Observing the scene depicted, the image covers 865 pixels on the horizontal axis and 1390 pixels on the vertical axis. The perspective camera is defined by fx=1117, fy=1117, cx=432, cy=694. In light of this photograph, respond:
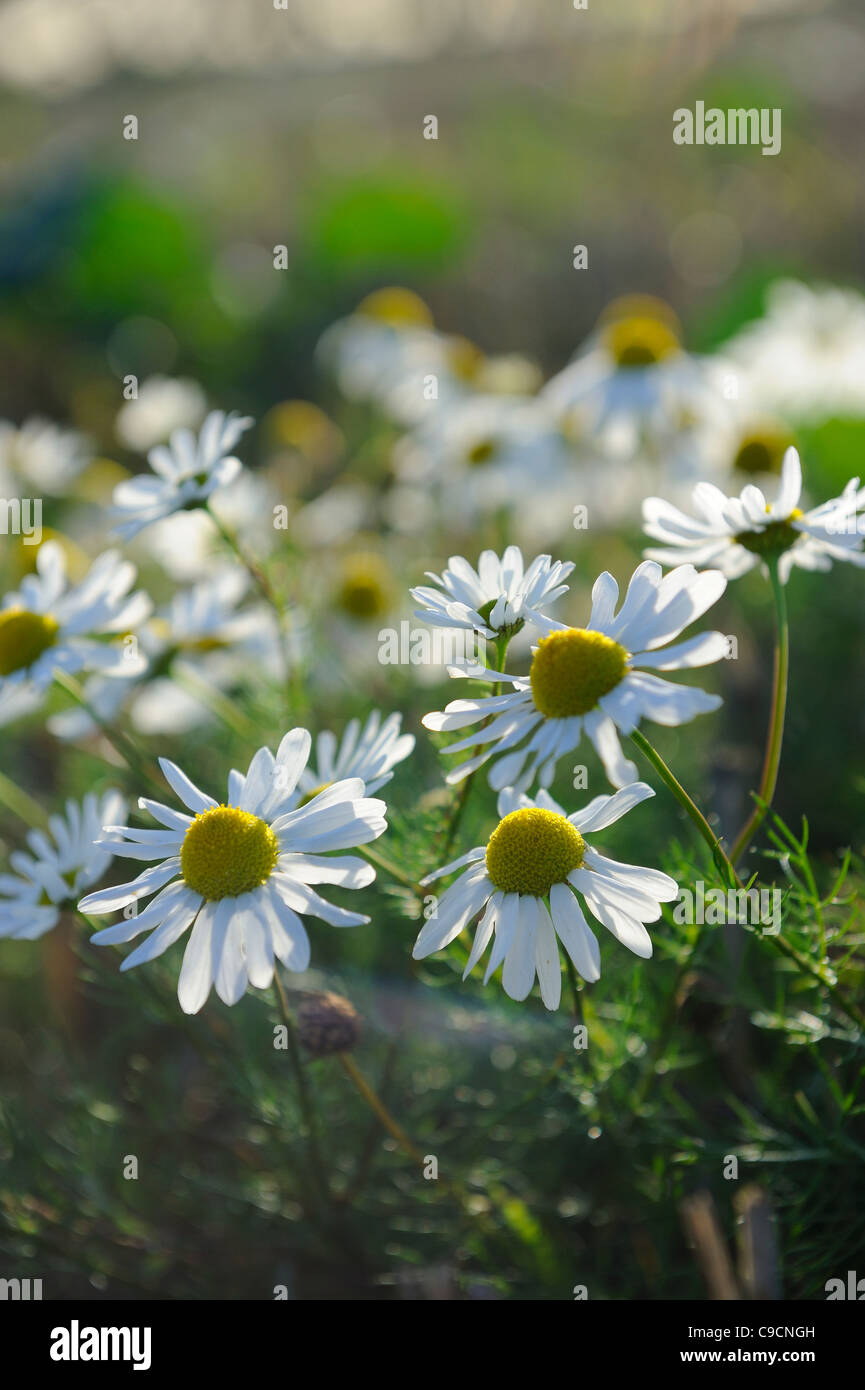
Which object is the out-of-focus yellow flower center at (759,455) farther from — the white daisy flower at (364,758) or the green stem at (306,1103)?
the green stem at (306,1103)

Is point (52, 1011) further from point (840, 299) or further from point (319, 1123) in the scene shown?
point (840, 299)

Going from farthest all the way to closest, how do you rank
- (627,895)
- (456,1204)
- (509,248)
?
(509,248), (456,1204), (627,895)

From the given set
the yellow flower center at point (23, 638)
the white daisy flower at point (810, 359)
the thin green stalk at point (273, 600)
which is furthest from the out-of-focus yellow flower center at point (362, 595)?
the white daisy flower at point (810, 359)

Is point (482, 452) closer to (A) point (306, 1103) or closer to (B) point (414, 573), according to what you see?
(B) point (414, 573)

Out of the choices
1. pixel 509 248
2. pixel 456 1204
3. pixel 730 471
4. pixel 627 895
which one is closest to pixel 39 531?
pixel 730 471

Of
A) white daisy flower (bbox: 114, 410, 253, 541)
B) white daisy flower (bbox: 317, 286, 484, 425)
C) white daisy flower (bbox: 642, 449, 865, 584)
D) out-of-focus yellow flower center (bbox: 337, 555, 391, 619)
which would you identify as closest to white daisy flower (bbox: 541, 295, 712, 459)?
white daisy flower (bbox: 317, 286, 484, 425)

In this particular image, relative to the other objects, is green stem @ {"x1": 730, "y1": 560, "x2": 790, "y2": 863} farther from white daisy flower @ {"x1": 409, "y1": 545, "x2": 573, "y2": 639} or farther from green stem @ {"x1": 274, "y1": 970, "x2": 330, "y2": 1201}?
green stem @ {"x1": 274, "y1": 970, "x2": 330, "y2": 1201}
